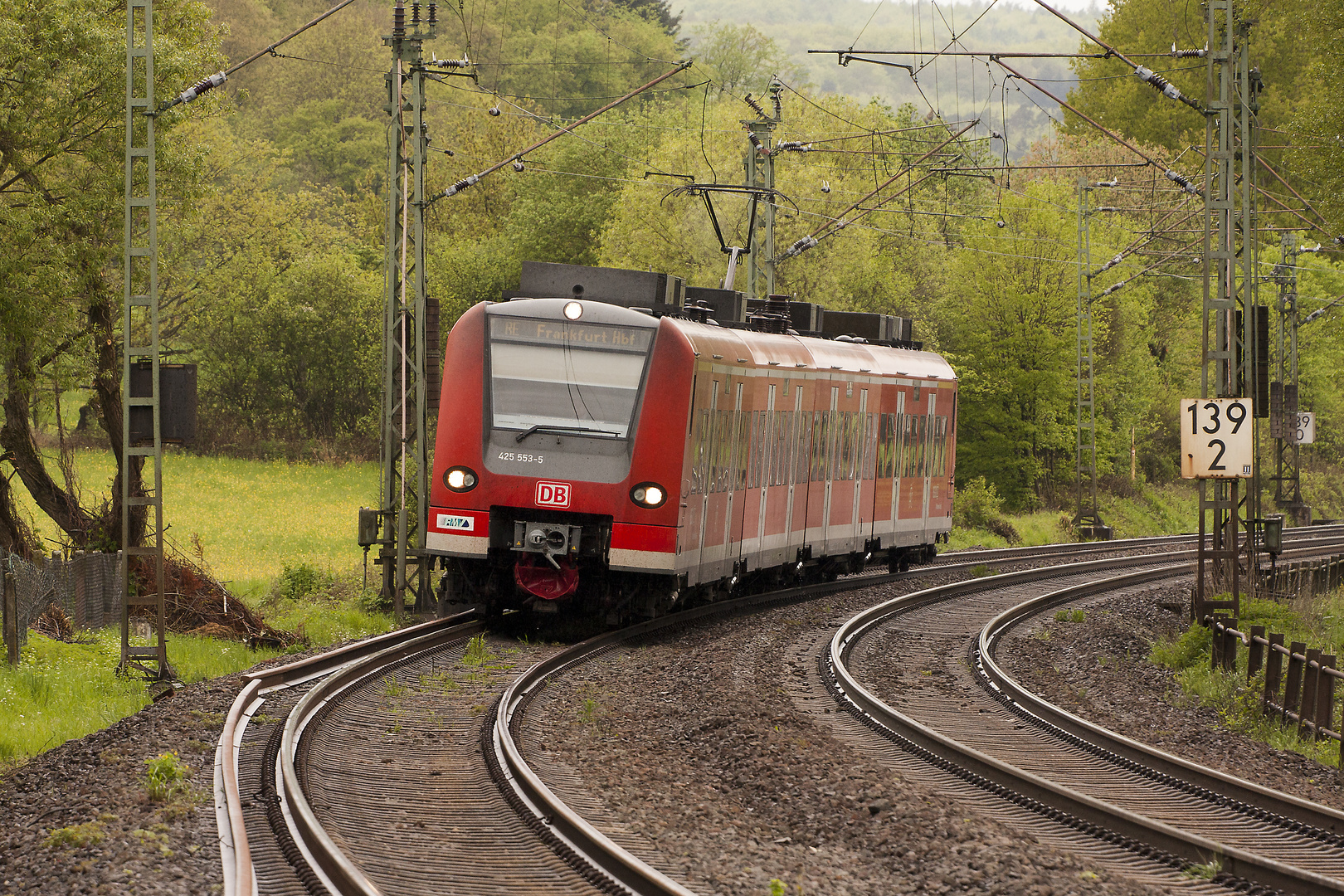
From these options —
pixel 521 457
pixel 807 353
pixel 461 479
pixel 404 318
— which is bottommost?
pixel 461 479

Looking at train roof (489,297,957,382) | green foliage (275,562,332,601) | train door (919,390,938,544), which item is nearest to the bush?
train roof (489,297,957,382)

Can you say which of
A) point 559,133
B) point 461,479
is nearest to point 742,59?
point 559,133

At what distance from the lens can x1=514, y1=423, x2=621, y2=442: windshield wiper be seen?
51.5ft

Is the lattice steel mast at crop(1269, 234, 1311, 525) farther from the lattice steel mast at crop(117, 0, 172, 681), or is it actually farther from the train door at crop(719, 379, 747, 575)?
the lattice steel mast at crop(117, 0, 172, 681)

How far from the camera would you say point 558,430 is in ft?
51.7

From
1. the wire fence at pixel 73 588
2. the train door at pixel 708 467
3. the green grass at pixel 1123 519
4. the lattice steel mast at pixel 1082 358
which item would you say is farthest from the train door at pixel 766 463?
the lattice steel mast at pixel 1082 358

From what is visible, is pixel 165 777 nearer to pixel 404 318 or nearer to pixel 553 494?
pixel 553 494

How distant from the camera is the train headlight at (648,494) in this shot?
15.6 metres

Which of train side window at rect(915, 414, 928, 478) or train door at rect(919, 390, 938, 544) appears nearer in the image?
train side window at rect(915, 414, 928, 478)

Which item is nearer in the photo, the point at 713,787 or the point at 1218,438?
the point at 713,787

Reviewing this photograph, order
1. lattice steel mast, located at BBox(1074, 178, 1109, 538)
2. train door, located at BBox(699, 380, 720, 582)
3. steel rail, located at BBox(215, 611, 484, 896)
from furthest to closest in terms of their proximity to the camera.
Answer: lattice steel mast, located at BBox(1074, 178, 1109, 538), train door, located at BBox(699, 380, 720, 582), steel rail, located at BBox(215, 611, 484, 896)

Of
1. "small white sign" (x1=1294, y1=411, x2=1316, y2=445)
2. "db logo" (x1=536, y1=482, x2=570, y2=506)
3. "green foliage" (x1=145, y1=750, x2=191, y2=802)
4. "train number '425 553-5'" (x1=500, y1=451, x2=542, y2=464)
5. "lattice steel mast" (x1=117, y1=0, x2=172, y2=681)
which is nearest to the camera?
"green foliage" (x1=145, y1=750, x2=191, y2=802)

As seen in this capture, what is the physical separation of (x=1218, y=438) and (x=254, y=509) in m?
27.8

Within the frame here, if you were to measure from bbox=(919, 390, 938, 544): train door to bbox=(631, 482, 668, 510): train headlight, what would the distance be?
434 inches
